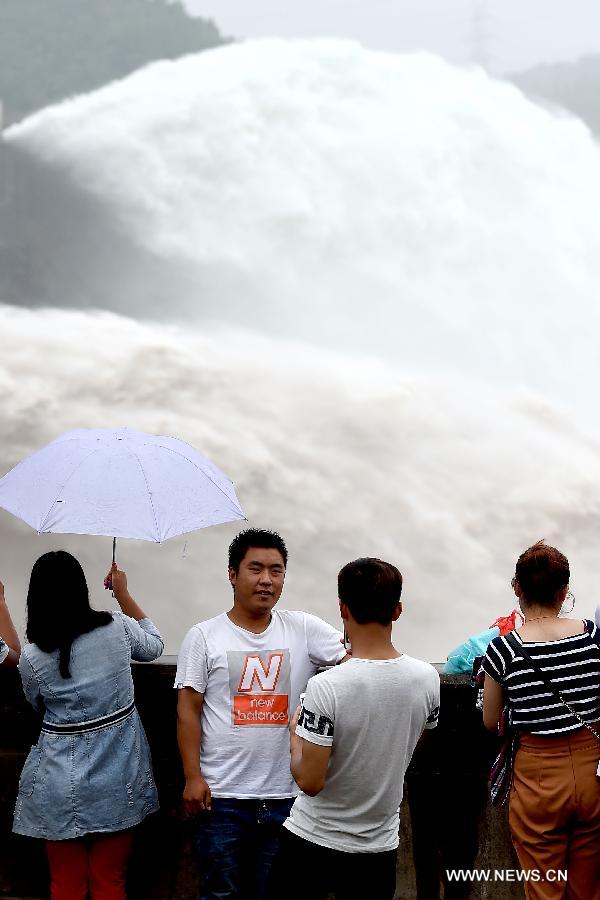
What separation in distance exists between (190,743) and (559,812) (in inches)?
34.3

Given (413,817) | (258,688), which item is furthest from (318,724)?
(413,817)

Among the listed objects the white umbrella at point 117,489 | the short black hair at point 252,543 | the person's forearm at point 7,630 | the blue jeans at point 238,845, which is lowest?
the blue jeans at point 238,845

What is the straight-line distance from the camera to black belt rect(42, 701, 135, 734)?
8.64 feet

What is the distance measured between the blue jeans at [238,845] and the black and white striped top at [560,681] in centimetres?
64

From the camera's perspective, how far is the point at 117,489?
2.89 metres

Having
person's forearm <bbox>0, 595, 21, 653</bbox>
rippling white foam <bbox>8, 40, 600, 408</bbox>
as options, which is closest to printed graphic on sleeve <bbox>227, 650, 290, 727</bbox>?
person's forearm <bbox>0, 595, 21, 653</bbox>

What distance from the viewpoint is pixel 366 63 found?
35.9ft

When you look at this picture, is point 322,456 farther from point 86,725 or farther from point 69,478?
point 86,725

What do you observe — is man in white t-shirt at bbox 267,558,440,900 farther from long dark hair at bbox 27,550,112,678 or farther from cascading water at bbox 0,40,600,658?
cascading water at bbox 0,40,600,658

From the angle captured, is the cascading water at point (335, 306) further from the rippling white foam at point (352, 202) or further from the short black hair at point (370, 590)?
the short black hair at point (370, 590)

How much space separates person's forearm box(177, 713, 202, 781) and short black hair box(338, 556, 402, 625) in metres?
0.64

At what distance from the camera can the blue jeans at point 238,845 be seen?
2.51 m

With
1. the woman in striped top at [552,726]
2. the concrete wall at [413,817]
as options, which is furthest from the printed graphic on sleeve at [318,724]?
the concrete wall at [413,817]

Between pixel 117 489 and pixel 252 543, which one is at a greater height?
pixel 117 489
